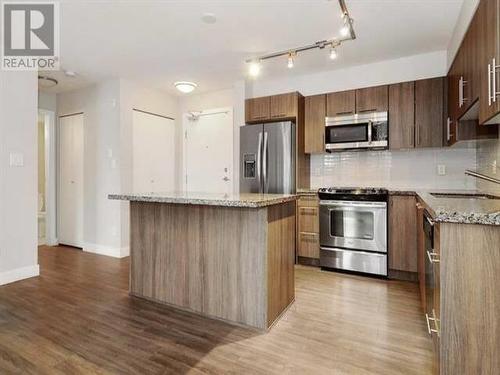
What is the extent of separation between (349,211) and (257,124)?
174 cm

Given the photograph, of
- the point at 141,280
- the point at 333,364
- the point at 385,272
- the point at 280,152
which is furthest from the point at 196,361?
the point at 280,152

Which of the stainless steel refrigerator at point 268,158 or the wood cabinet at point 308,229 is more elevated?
the stainless steel refrigerator at point 268,158

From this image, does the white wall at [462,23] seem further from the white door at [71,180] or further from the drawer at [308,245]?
the white door at [71,180]

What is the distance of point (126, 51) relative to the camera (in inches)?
133

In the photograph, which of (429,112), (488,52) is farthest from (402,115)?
(488,52)

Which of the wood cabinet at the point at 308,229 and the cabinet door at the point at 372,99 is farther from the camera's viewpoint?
the wood cabinet at the point at 308,229

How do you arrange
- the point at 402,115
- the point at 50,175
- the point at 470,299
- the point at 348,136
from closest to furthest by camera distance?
1. the point at 470,299
2. the point at 402,115
3. the point at 348,136
4. the point at 50,175

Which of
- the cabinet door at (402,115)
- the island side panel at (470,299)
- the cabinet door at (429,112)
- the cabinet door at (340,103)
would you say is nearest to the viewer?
the island side panel at (470,299)

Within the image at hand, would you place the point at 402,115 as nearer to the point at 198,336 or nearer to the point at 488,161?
the point at 488,161

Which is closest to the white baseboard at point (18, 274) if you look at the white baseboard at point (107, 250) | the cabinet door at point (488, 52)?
the white baseboard at point (107, 250)

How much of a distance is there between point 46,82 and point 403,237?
205 inches

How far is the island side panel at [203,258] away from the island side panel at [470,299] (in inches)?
43.0

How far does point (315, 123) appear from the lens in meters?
3.92

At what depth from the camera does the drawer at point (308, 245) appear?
12.2 ft
